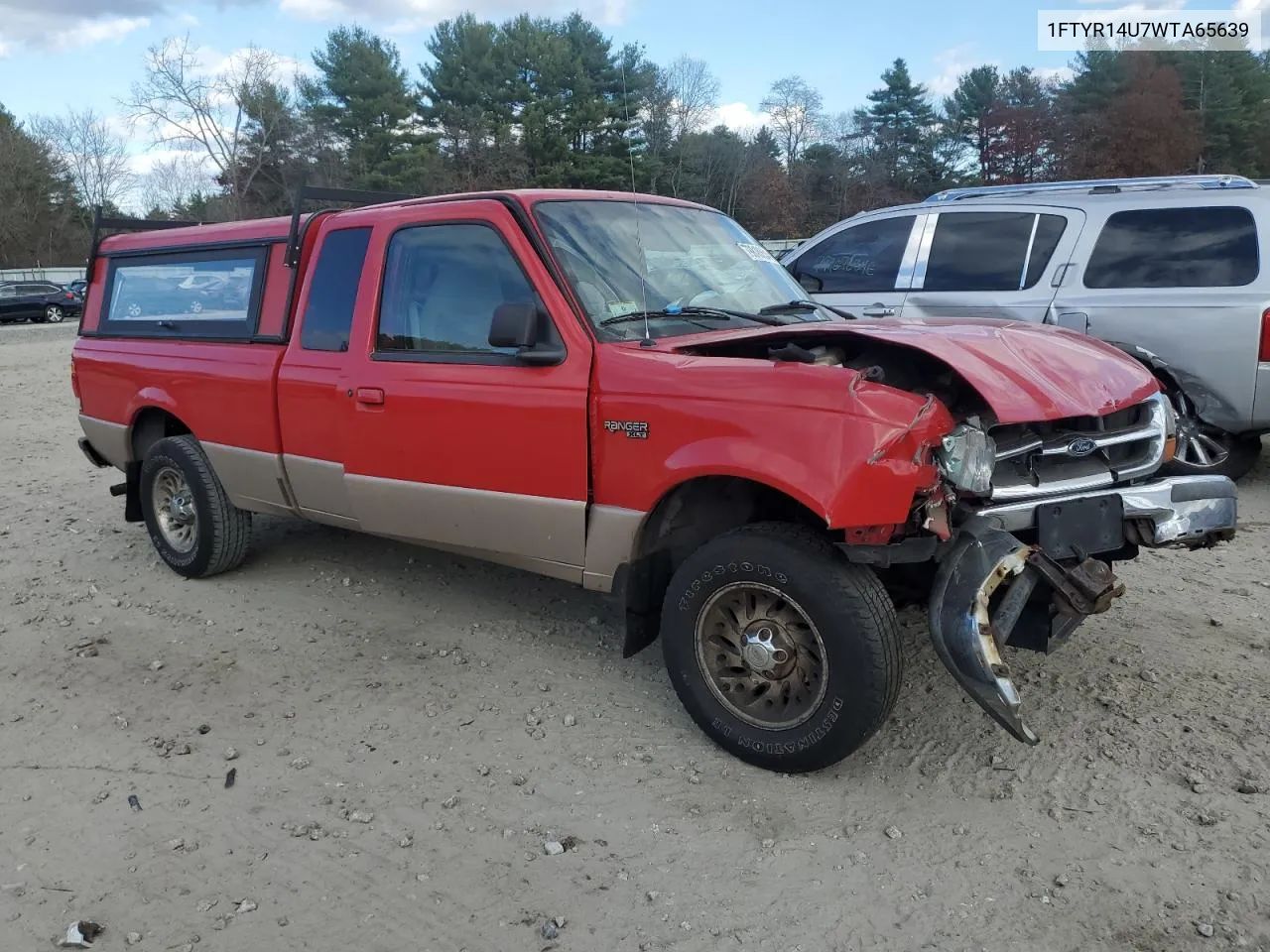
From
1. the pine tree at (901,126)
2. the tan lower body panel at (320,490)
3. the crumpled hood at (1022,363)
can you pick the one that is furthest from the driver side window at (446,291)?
the pine tree at (901,126)

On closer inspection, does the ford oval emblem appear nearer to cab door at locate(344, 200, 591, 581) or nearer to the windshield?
the windshield

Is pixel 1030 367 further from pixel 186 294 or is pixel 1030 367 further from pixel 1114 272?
pixel 186 294

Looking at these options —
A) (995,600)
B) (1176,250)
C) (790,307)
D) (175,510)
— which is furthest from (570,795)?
(1176,250)

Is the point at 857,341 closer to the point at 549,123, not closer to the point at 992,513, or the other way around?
the point at 992,513

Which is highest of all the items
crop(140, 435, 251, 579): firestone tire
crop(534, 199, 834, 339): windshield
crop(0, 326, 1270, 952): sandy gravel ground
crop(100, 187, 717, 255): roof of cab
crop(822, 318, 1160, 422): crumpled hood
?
crop(100, 187, 717, 255): roof of cab

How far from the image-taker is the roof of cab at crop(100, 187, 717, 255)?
14.2 ft

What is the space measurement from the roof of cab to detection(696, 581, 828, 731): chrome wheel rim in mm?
1938

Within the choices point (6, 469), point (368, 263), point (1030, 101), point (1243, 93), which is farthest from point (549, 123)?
point (1243, 93)

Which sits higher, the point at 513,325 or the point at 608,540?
the point at 513,325

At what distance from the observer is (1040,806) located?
3236mm

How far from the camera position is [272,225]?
5.33 metres

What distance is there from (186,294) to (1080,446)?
4.90 metres

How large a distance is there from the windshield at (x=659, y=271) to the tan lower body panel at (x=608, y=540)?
0.71m

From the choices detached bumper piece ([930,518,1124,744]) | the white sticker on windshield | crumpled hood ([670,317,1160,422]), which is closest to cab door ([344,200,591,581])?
crumpled hood ([670,317,1160,422])
